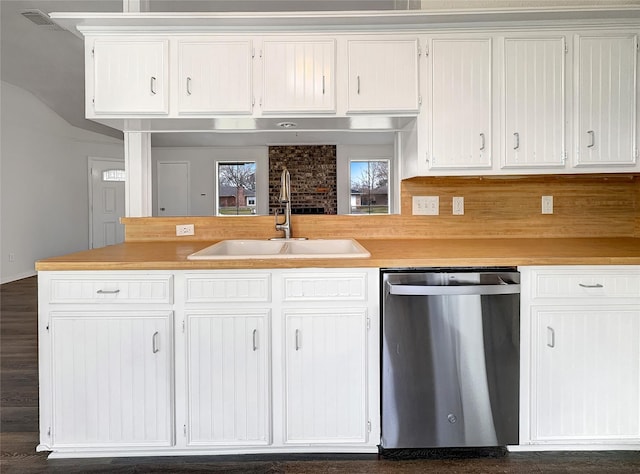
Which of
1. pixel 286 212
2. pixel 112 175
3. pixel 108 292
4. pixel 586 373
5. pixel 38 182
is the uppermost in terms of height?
pixel 112 175

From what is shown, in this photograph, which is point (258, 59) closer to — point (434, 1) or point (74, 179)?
point (434, 1)

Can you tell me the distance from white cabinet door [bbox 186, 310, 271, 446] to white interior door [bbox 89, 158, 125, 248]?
6.75m

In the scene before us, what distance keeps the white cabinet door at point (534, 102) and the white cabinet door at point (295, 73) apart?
0.96 metres

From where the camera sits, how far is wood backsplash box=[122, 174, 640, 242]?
232cm

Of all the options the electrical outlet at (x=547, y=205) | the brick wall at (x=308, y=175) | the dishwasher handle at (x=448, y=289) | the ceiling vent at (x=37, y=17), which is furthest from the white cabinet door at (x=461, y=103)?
the ceiling vent at (x=37, y=17)

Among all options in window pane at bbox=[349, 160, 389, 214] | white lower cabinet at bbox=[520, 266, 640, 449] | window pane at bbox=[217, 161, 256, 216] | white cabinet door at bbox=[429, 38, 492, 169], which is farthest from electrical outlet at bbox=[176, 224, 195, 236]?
white lower cabinet at bbox=[520, 266, 640, 449]

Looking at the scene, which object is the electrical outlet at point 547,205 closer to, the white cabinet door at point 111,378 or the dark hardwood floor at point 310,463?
the dark hardwood floor at point 310,463

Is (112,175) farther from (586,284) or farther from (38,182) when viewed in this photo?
(586,284)

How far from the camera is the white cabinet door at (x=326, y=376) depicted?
1635 millimetres

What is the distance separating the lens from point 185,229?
91.8 inches

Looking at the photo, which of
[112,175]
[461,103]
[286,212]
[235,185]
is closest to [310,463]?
[286,212]

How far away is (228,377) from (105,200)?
7.11 meters

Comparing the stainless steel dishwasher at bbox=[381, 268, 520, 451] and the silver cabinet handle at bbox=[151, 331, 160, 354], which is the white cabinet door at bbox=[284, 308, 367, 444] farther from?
the silver cabinet handle at bbox=[151, 331, 160, 354]

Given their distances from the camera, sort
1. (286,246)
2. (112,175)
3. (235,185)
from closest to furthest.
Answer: (286,246) → (235,185) → (112,175)
